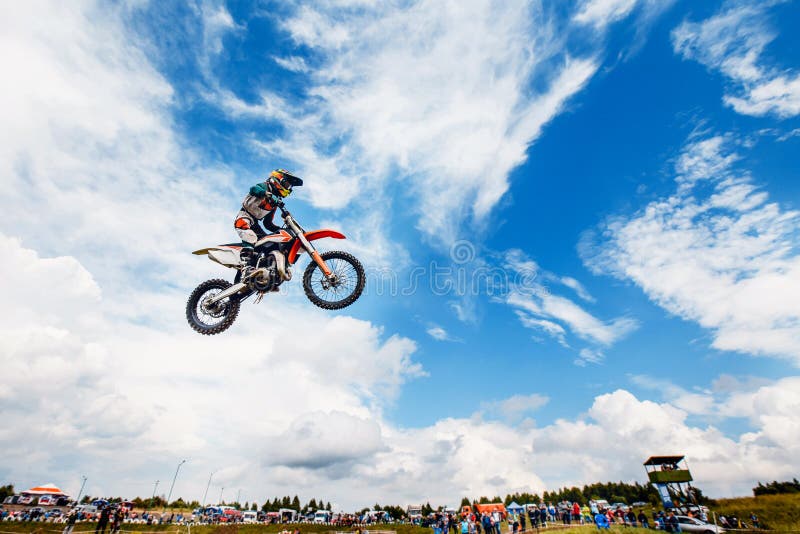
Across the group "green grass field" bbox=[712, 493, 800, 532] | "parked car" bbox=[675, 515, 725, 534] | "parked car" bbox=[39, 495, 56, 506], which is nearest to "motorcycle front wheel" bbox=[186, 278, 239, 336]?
"parked car" bbox=[675, 515, 725, 534]

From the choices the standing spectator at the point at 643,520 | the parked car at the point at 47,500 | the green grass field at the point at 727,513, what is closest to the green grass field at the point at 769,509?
the green grass field at the point at 727,513

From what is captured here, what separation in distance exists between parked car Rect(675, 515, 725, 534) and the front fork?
30359 millimetres

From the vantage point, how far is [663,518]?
2875 centimetres

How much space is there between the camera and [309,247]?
11.6 meters

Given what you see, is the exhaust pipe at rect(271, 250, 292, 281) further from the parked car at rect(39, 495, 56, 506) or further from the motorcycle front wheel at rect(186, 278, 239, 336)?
the parked car at rect(39, 495, 56, 506)

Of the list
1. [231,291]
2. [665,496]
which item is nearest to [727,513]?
[665,496]

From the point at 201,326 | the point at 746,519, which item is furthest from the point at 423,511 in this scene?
the point at 201,326

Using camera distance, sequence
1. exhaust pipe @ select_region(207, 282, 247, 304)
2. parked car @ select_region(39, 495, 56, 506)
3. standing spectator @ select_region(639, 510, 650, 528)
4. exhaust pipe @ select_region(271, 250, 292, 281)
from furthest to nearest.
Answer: parked car @ select_region(39, 495, 56, 506) → standing spectator @ select_region(639, 510, 650, 528) → exhaust pipe @ select_region(207, 282, 247, 304) → exhaust pipe @ select_region(271, 250, 292, 281)

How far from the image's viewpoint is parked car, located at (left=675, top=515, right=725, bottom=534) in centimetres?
2505

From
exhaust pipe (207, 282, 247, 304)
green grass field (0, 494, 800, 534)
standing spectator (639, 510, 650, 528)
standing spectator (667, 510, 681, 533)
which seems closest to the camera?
exhaust pipe (207, 282, 247, 304)

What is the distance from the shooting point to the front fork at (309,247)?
37.4 feet

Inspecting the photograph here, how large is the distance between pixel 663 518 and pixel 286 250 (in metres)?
34.3

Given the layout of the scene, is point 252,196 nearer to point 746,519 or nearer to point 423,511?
point 746,519

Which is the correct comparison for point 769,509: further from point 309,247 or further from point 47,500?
point 47,500
